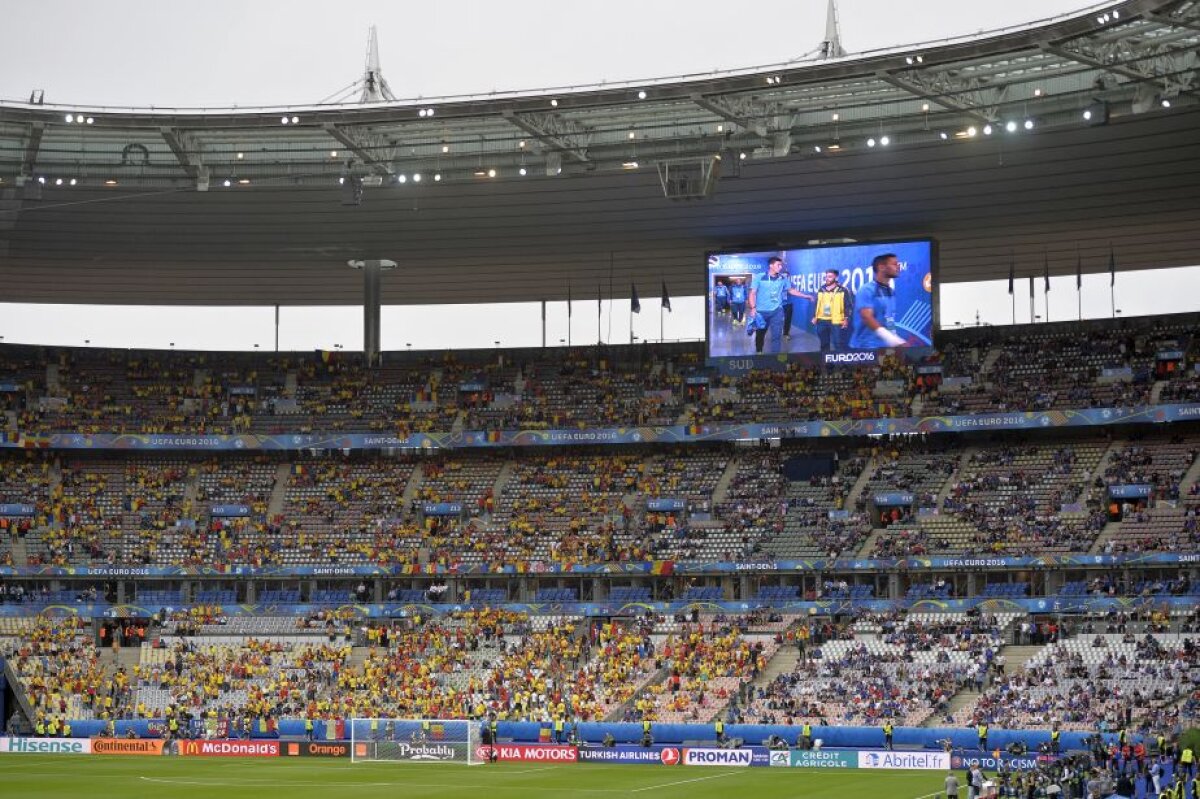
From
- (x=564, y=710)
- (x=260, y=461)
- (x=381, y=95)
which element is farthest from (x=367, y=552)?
(x=381, y=95)

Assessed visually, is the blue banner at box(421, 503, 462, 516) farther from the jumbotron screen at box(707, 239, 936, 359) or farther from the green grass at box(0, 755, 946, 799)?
the green grass at box(0, 755, 946, 799)

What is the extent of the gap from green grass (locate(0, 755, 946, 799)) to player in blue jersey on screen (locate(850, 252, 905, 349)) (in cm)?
2229

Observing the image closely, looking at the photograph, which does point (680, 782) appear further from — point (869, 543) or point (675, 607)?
point (869, 543)

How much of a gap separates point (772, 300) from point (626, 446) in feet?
41.6

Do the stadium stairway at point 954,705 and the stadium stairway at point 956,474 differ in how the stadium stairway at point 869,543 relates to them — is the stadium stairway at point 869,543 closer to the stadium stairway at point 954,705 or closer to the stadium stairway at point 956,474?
the stadium stairway at point 956,474

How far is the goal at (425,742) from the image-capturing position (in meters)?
58.1

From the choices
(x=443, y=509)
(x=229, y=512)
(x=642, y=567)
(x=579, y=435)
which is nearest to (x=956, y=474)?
(x=642, y=567)

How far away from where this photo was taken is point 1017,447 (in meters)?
74.0

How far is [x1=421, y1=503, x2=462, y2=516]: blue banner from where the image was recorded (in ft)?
259

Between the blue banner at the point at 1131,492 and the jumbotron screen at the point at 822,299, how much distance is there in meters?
9.90

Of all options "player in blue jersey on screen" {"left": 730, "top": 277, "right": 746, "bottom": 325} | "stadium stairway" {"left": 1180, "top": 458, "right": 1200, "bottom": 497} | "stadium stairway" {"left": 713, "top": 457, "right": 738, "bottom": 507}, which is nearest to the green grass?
"stadium stairway" {"left": 713, "top": 457, "right": 738, "bottom": 507}

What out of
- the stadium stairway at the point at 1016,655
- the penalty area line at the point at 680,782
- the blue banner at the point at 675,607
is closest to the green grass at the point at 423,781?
the penalty area line at the point at 680,782

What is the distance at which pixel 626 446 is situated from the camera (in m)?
81.2

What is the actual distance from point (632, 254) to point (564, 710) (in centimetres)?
2424
